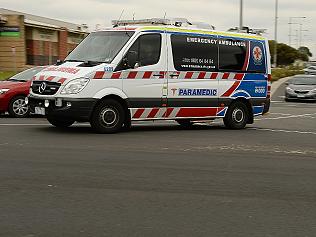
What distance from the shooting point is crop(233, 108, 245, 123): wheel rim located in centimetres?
1430

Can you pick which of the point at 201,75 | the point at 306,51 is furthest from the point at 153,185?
the point at 306,51

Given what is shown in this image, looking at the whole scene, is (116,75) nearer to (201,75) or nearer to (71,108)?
(71,108)

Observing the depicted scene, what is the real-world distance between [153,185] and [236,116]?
7.64 m

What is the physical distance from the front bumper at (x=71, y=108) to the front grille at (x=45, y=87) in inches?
6.4

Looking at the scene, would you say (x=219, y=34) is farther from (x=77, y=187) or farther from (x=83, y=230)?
(x=83, y=230)

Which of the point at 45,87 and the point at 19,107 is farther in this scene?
the point at 19,107

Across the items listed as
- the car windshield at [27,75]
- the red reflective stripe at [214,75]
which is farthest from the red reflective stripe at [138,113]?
the car windshield at [27,75]

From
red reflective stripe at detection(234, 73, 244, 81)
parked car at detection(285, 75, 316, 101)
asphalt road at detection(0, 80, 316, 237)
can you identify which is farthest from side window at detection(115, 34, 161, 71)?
parked car at detection(285, 75, 316, 101)

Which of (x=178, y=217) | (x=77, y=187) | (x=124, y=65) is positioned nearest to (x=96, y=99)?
(x=124, y=65)

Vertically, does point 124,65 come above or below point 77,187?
above

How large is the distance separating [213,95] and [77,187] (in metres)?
7.35

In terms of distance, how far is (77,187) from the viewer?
6.73 m

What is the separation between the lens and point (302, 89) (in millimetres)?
32312

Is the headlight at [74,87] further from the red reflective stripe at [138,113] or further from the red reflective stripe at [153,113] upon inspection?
the red reflective stripe at [153,113]
